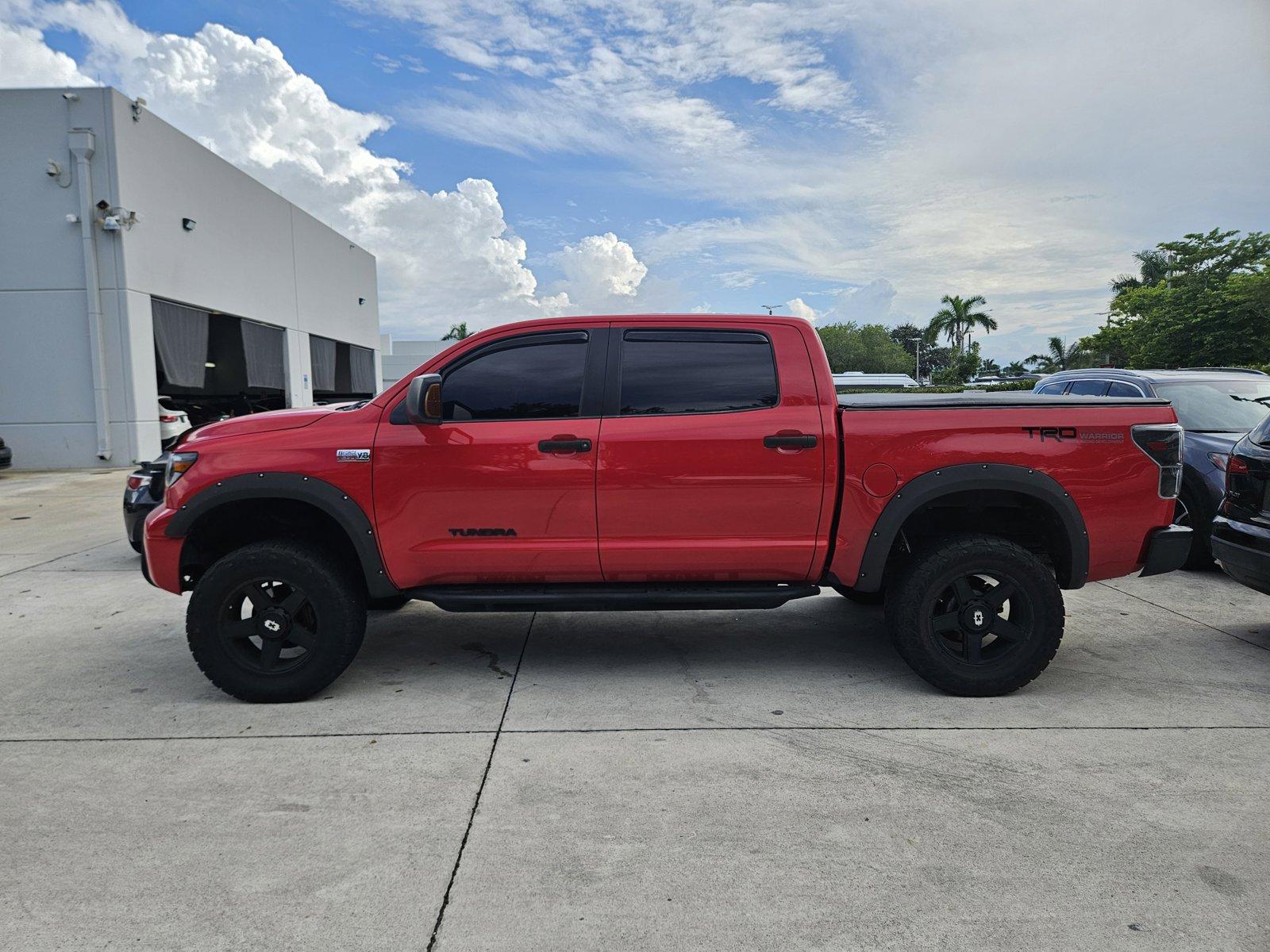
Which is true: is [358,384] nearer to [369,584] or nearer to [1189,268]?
[369,584]

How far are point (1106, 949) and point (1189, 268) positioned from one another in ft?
150

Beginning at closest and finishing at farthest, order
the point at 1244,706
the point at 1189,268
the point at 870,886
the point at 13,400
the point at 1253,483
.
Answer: the point at 870,886
the point at 1244,706
the point at 1253,483
the point at 13,400
the point at 1189,268

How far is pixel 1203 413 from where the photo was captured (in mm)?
7512

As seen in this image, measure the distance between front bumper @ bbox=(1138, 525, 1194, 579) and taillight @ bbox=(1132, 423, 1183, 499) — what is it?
190mm

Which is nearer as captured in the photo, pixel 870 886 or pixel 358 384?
pixel 870 886

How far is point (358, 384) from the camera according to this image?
31859 millimetres

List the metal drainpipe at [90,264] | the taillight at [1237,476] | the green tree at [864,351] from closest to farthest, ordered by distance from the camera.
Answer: the taillight at [1237,476] < the metal drainpipe at [90,264] < the green tree at [864,351]

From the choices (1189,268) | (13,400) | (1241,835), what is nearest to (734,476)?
(1241,835)

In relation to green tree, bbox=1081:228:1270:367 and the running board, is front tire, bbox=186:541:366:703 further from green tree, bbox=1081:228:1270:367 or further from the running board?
green tree, bbox=1081:228:1270:367

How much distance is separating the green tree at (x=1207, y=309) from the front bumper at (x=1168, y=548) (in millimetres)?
33886

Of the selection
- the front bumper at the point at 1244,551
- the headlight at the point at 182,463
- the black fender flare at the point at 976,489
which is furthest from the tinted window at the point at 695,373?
the front bumper at the point at 1244,551

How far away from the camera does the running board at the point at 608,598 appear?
4234 millimetres

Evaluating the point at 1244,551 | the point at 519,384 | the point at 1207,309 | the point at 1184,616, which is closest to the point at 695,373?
the point at 519,384

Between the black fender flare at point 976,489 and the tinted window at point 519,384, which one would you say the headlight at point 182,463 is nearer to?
the tinted window at point 519,384
